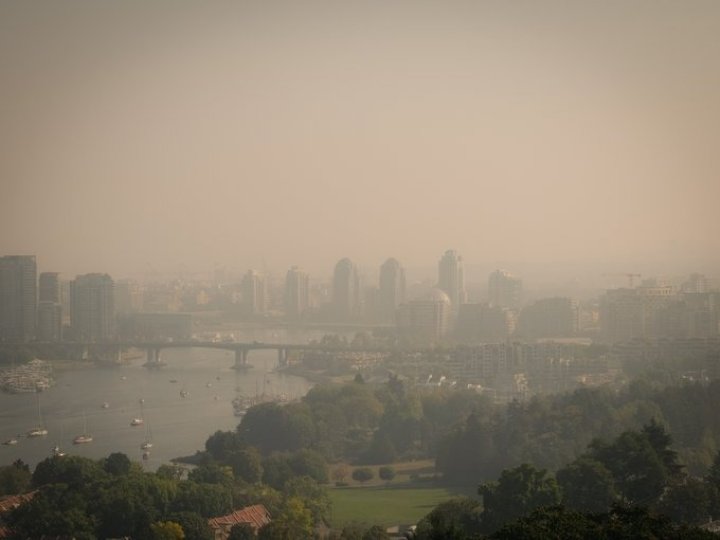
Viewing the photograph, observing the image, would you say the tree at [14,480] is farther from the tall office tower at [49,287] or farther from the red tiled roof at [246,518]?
the tall office tower at [49,287]

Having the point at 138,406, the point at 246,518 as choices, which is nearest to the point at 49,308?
the point at 138,406

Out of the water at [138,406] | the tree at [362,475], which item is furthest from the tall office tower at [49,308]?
the tree at [362,475]

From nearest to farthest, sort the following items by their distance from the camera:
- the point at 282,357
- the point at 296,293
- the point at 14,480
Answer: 1. the point at 14,480
2. the point at 282,357
3. the point at 296,293

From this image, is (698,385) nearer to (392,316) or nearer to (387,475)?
(387,475)

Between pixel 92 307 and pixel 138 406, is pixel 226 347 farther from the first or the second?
pixel 138 406

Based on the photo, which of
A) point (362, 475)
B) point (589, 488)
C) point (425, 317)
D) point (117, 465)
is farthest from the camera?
point (425, 317)

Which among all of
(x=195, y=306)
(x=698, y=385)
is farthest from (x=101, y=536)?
(x=195, y=306)
